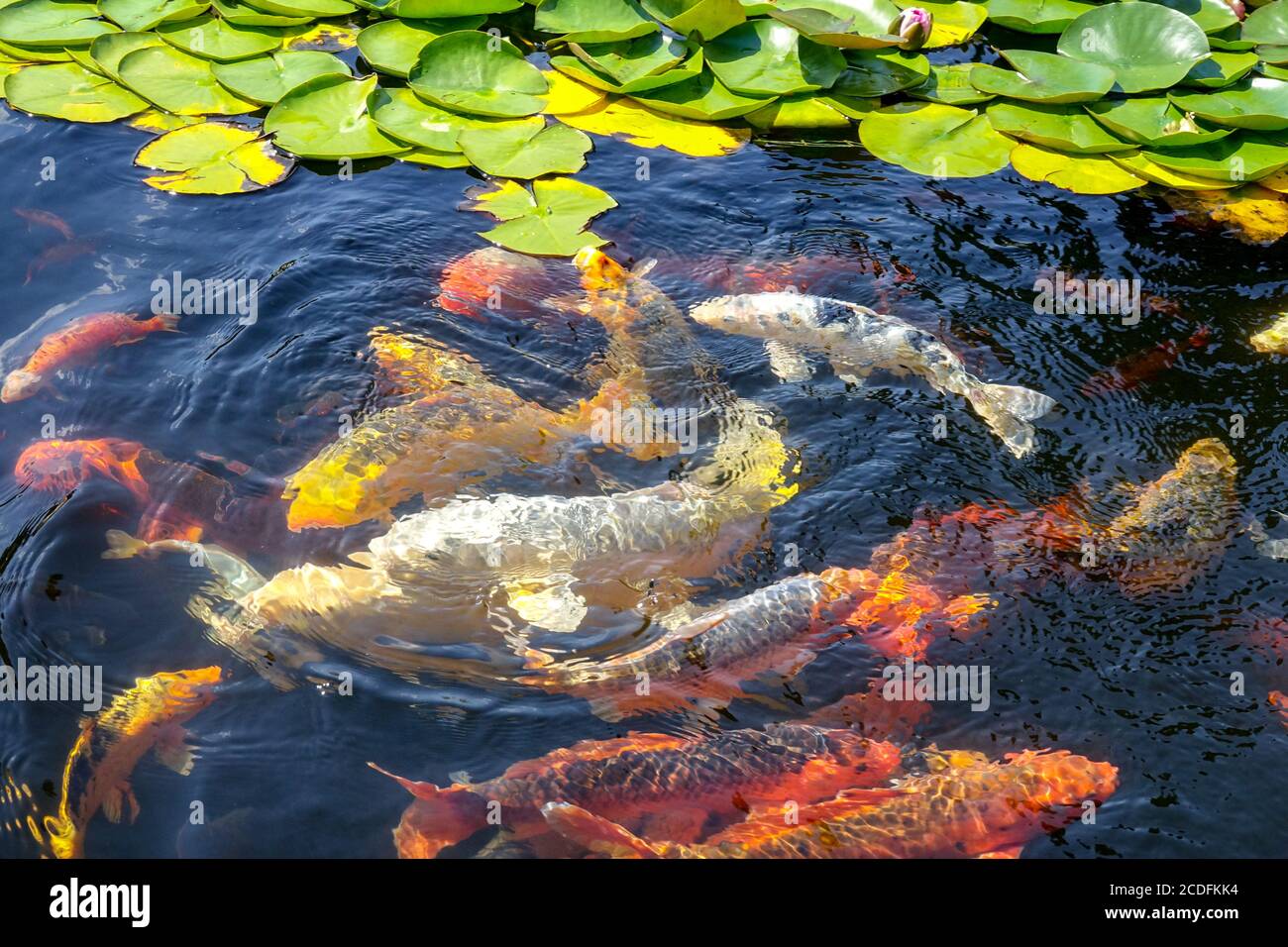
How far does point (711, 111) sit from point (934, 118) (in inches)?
66.2

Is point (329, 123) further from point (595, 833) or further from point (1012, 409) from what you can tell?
point (595, 833)

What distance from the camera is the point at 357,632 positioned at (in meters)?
5.04

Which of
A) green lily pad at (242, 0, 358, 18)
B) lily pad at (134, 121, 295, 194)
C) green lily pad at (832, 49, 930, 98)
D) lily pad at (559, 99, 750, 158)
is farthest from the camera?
green lily pad at (242, 0, 358, 18)

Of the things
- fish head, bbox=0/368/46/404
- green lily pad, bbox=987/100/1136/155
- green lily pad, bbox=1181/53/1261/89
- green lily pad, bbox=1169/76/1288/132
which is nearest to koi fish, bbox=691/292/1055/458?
green lily pad, bbox=987/100/1136/155

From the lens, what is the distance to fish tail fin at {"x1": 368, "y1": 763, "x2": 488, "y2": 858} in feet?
13.9

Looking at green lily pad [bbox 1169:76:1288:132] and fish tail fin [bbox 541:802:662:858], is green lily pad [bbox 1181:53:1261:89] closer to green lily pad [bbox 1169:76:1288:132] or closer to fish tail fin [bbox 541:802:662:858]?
green lily pad [bbox 1169:76:1288:132]

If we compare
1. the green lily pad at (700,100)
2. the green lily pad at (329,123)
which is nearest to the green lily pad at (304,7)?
the green lily pad at (329,123)

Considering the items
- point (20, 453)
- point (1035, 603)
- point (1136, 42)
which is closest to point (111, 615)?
point (20, 453)

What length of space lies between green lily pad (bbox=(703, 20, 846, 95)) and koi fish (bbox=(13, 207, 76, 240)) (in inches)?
187

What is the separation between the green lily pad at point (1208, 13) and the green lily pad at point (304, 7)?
21.2 feet

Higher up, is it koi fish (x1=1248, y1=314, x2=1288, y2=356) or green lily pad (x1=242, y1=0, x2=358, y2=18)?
green lily pad (x1=242, y1=0, x2=358, y2=18)

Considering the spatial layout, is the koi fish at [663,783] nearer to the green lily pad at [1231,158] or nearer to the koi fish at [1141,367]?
the koi fish at [1141,367]

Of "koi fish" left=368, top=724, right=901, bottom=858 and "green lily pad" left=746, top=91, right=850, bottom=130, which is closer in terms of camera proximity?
"koi fish" left=368, top=724, right=901, bottom=858

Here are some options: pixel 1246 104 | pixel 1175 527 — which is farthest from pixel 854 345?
pixel 1246 104
